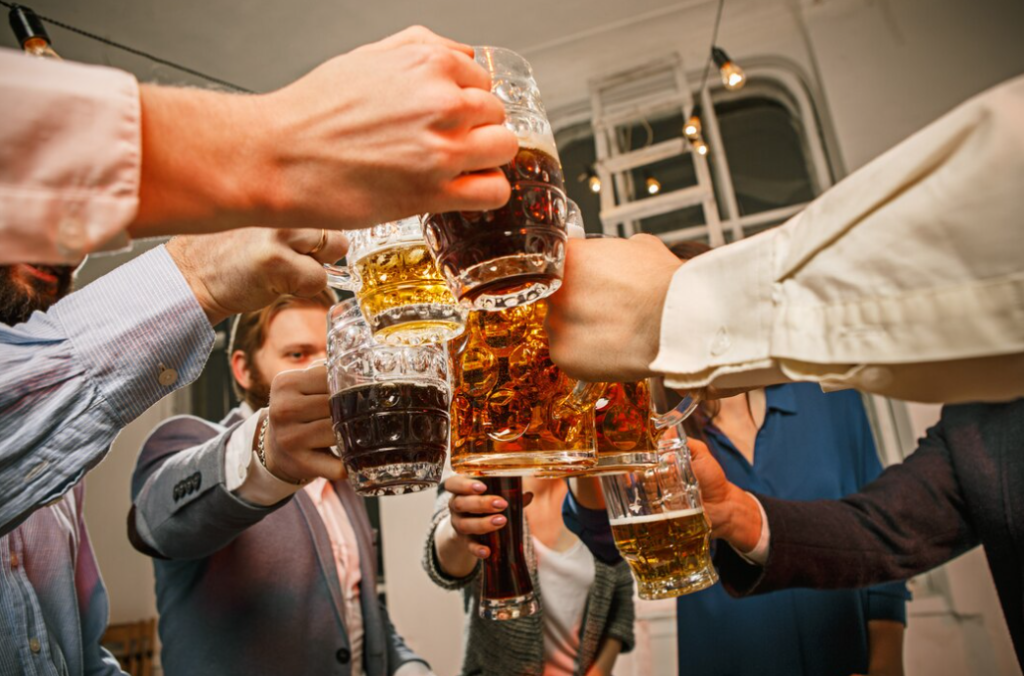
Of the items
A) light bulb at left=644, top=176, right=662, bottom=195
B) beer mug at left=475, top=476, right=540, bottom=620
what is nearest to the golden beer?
beer mug at left=475, top=476, right=540, bottom=620

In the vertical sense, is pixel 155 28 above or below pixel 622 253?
above

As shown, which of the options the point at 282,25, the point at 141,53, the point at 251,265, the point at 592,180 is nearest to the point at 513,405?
the point at 251,265

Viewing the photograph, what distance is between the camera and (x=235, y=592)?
1.34m

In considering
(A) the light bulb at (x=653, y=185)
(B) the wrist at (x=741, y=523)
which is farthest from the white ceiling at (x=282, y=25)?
(B) the wrist at (x=741, y=523)

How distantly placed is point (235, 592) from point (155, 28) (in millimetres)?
3189

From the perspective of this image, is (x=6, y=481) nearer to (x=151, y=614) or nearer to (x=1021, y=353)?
(x=1021, y=353)

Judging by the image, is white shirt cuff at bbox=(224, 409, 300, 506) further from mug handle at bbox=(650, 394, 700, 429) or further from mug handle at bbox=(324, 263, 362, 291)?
mug handle at bbox=(650, 394, 700, 429)

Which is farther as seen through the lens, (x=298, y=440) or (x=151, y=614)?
(x=151, y=614)

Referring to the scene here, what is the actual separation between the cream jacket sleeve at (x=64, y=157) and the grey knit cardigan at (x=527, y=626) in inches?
34.4

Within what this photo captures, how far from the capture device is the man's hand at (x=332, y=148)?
1.36 ft

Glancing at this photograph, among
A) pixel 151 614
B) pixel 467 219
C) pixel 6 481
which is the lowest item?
pixel 151 614

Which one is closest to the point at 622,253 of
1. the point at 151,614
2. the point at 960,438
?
the point at 960,438

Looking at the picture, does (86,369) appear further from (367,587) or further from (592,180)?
(592,180)

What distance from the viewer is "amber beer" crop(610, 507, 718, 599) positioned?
0.91 meters
